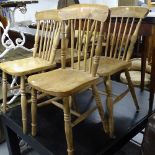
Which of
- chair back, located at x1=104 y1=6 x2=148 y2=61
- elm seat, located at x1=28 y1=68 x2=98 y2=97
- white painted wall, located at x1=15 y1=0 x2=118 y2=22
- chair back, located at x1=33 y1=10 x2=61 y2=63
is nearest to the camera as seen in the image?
elm seat, located at x1=28 y1=68 x2=98 y2=97

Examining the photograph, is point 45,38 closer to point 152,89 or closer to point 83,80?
point 83,80

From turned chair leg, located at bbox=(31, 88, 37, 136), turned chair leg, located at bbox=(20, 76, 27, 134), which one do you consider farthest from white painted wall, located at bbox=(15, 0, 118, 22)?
turned chair leg, located at bbox=(31, 88, 37, 136)

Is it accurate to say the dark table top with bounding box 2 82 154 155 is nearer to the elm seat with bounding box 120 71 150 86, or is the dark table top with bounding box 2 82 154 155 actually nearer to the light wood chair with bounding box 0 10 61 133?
the light wood chair with bounding box 0 10 61 133

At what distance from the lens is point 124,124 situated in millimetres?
1678

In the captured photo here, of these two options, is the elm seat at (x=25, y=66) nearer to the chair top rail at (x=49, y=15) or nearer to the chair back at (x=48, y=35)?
the chair back at (x=48, y=35)

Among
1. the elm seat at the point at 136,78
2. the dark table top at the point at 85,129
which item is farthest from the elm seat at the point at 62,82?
the elm seat at the point at 136,78

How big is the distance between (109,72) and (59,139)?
570mm

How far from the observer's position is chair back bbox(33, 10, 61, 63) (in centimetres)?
171

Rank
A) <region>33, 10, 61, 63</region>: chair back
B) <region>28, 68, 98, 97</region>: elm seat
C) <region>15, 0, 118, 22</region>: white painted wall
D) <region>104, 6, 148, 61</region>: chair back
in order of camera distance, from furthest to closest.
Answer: <region>15, 0, 118, 22</region>: white painted wall < <region>33, 10, 61, 63</region>: chair back < <region>104, 6, 148, 61</region>: chair back < <region>28, 68, 98, 97</region>: elm seat

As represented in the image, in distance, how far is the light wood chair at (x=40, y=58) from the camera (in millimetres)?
Result: 1580

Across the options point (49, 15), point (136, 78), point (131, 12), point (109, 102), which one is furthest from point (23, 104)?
point (136, 78)

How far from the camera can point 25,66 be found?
5.50ft

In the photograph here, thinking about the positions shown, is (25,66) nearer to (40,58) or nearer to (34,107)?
(40,58)

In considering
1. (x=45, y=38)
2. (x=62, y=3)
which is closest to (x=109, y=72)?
(x=45, y=38)
